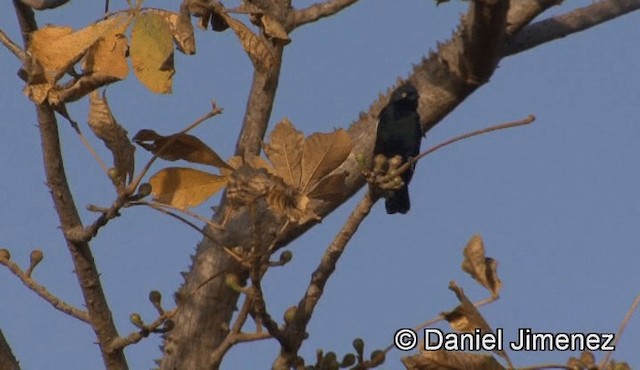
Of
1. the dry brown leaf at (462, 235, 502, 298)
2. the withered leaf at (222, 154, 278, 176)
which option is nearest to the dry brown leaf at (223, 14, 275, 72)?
the withered leaf at (222, 154, 278, 176)

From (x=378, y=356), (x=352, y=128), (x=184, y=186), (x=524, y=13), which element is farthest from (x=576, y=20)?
(x=184, y=186)

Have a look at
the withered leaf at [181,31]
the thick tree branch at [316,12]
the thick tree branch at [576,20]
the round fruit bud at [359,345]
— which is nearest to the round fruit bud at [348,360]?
A: the round fruit bud at [359,345]

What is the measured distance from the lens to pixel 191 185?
10.2ft

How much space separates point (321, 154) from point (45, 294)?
1181 mm

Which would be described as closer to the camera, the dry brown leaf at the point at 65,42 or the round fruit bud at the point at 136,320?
the dry brown leaf at the point at 65,42

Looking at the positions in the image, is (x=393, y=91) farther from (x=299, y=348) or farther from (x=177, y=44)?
(x=177, y=44)

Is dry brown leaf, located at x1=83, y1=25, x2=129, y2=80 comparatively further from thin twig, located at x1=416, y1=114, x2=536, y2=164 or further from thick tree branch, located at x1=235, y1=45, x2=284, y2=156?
thick tree branch, located at x1=235, y1=45, x2=284, y2=156

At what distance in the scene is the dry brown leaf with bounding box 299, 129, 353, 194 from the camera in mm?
3035

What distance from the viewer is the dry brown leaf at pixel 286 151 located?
9.87 feet

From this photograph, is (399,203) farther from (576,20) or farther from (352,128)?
(576,20)

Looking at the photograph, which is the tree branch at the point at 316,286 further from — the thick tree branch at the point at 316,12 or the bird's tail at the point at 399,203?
the bird's tail at the point at 399,203

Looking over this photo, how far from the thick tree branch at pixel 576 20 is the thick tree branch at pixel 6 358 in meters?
3.16

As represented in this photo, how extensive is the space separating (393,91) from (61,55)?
377 cm

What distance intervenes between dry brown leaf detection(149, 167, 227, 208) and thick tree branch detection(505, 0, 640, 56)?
3.05 meters
